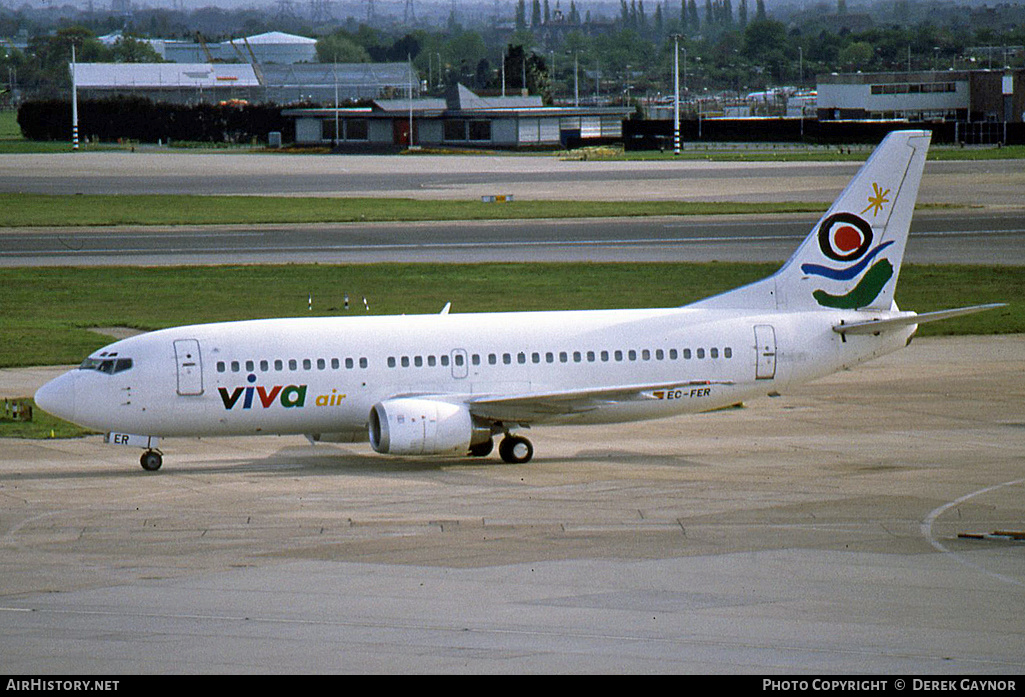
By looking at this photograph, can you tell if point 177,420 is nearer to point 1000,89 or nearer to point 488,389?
point 488,389

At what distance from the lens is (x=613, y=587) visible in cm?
2452

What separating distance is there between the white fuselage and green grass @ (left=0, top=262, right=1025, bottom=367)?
16.8 meters

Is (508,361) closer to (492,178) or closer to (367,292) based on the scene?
(367,292)

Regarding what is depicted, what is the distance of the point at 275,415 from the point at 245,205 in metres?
76.8

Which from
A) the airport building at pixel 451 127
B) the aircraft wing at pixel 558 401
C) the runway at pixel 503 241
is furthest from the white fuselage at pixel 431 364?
the airport building at pixel 451 127

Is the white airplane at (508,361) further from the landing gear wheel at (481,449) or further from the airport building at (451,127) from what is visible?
the airport building at (451,127)

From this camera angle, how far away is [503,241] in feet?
281

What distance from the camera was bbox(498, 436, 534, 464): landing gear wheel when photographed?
36.8m

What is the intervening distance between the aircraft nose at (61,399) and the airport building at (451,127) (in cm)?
15126

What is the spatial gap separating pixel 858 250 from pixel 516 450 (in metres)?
10.8

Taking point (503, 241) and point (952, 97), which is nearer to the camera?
point (503, 241)

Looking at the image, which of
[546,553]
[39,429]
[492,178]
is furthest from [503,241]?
Result: [546,553]

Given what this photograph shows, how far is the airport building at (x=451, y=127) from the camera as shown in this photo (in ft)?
611
